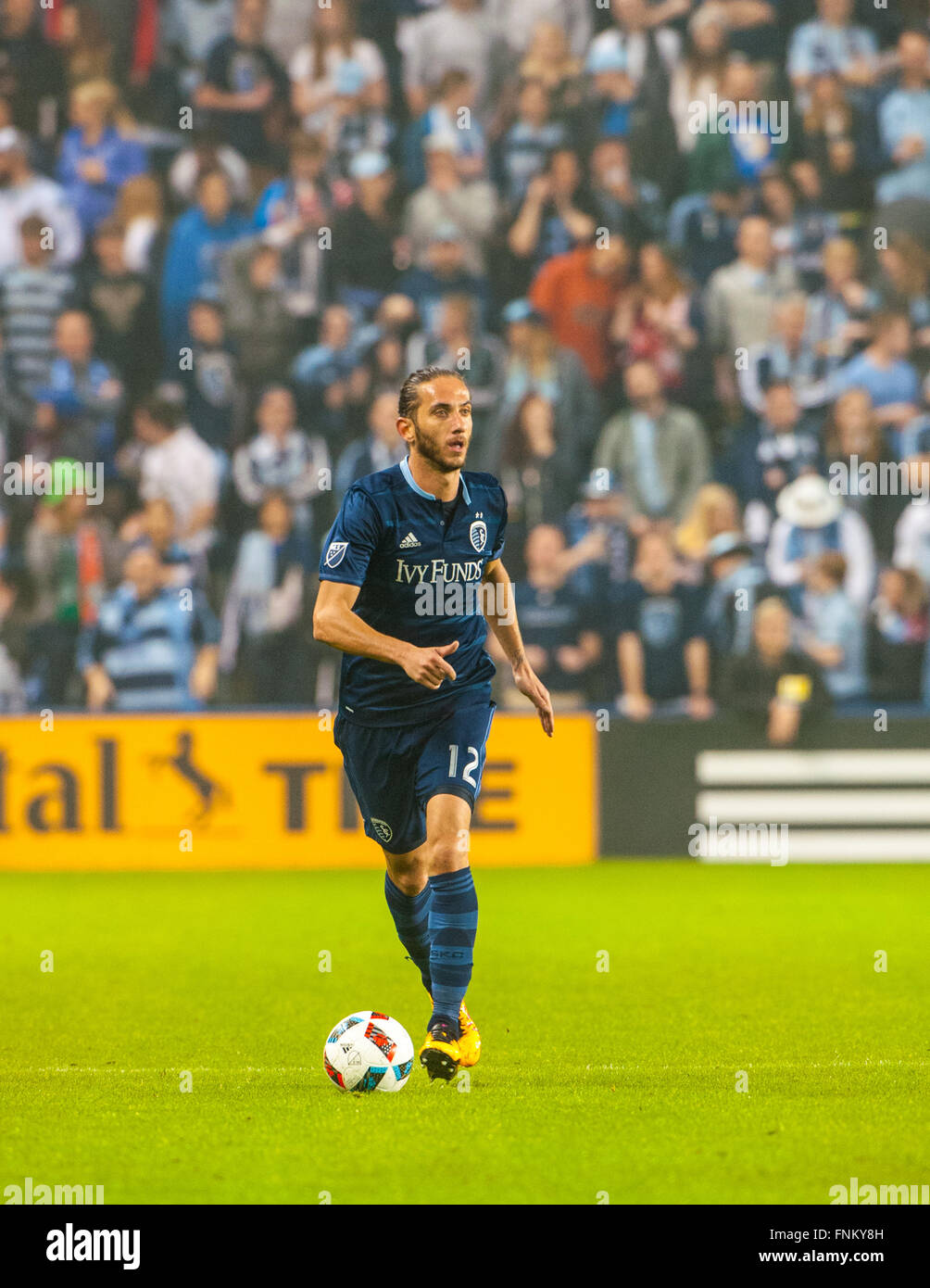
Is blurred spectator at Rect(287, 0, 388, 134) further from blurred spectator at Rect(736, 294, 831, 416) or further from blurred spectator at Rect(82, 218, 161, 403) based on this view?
blurred spectator at Rect(736, 294, 831, 416)

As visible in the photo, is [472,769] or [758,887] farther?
[758,887]

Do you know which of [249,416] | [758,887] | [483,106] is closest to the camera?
[758,887]

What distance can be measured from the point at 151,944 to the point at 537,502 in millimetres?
5763

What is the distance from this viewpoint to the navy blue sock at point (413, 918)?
23.4 ft

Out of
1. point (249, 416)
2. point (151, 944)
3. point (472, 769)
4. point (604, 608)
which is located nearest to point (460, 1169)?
point (472, 769)

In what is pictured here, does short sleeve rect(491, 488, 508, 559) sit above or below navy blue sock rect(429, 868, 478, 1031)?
above

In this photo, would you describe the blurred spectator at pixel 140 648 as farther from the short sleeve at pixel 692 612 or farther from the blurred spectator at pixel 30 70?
the blurred spectator at pixel 30 70

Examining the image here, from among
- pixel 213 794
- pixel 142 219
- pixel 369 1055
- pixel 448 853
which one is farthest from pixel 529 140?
pixel 369 1055

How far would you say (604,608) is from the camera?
1441cm

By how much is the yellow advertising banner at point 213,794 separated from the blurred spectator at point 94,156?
5081 mm

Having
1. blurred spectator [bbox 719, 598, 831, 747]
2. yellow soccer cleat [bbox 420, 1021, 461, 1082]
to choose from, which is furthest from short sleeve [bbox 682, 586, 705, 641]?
yellow soccer cleat [bbox 420, 1021, 461, 1082]

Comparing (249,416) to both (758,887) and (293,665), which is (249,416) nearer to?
(293,665)

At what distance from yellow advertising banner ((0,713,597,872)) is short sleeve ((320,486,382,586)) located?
23.9ft

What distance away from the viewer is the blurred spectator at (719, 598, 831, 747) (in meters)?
13.8
